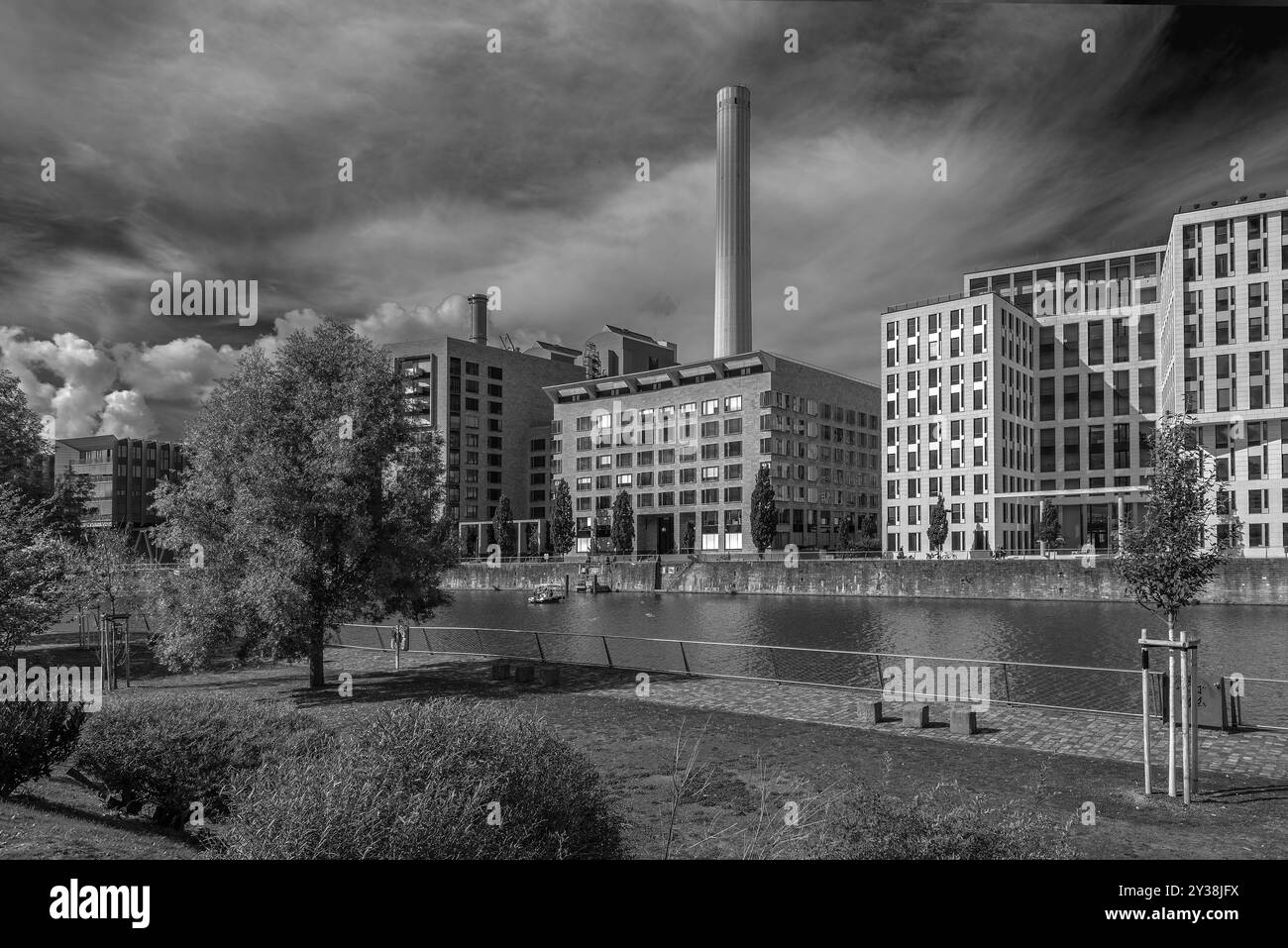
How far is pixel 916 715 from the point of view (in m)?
16.6

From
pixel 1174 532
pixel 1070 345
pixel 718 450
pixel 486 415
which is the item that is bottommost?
pixel 1174 532

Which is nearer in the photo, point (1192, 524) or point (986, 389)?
point (1192, 524)

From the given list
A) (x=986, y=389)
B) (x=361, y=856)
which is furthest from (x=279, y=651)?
(x=986, y=389)

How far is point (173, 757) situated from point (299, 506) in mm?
11584

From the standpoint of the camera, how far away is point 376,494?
2214 cm

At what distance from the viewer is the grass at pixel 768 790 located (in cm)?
782

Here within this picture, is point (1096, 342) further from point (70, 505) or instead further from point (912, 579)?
point (70, 505)

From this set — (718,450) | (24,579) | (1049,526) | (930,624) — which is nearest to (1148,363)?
(1049,526)

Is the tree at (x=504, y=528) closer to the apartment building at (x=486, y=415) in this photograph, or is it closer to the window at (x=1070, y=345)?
the apartment building at (x=486, y=415)

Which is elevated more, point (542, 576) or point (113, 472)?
point (113, 472)
